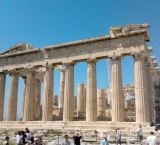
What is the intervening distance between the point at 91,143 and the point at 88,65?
12080 mm

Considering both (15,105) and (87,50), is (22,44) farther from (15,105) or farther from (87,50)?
(87,50)

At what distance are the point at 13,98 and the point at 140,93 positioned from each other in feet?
61.9

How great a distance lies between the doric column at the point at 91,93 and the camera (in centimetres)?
2553

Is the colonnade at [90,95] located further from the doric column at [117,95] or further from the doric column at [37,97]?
the doric column at [37,97]

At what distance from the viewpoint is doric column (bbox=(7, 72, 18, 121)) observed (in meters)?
32.1

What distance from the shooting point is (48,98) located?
28875mm

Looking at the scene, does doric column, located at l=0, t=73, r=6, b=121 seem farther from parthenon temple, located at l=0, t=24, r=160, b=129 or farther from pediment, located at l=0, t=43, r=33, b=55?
pediment, located at l=0, t=43, r=33, b=55

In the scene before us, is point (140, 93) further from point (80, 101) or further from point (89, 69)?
point (80, 101)

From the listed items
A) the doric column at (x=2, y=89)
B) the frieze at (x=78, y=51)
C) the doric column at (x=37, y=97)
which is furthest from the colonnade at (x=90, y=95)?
the doric column at (x=37, y=97)

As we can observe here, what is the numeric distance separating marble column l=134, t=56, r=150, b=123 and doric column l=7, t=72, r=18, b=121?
60.1 feet

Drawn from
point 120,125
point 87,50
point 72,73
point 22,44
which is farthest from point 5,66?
point 120,125

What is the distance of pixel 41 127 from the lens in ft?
87.7

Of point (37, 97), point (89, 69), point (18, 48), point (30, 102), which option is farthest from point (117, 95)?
point (37, 97)

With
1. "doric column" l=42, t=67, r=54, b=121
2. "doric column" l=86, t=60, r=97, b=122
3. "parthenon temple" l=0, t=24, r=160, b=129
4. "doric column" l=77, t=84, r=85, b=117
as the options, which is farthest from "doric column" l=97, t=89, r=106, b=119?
"doric column" l=42, t=67, r=54, b=121
